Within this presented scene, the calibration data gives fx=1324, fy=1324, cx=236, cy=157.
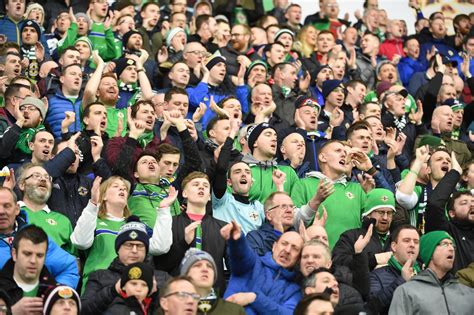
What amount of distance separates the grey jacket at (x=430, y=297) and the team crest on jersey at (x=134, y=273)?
2017 mm

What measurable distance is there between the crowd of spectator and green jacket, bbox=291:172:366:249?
21 mm

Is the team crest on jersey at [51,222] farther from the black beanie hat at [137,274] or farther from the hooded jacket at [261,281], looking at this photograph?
the hooded jacket at [261,281]

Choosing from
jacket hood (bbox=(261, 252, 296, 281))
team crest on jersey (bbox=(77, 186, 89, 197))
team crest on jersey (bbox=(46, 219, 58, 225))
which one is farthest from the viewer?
team crest on jersey (bbox=(77, 186, 89, 197))

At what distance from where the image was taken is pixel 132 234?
31.7 ft

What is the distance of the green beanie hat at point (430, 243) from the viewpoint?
1063cm

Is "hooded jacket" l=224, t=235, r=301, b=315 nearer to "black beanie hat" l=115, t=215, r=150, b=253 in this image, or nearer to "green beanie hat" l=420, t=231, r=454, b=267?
"black beanie hat" l=115, t=215, r=150, b=253

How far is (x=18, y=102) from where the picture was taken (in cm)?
1222

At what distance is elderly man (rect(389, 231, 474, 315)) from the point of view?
9.91 metres

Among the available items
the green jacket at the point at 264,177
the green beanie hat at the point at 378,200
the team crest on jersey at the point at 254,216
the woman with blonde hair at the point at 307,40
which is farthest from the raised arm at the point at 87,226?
the woman with blonde hair at the point at 307,40

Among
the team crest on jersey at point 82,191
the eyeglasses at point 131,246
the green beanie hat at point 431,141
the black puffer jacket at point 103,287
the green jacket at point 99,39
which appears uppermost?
the green jacket at point 99,39

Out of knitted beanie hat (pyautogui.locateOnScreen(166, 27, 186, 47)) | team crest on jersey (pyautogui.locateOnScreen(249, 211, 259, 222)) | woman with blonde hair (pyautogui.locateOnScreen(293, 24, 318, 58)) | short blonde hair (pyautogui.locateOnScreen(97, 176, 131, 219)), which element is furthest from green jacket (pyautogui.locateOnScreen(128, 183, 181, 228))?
woman with blonde hair (pyautogui.locateOnScreen(293, 24, 318, 58))

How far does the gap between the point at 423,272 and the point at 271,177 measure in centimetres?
223

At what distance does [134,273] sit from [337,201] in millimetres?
2994

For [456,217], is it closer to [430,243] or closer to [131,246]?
[430,243]
